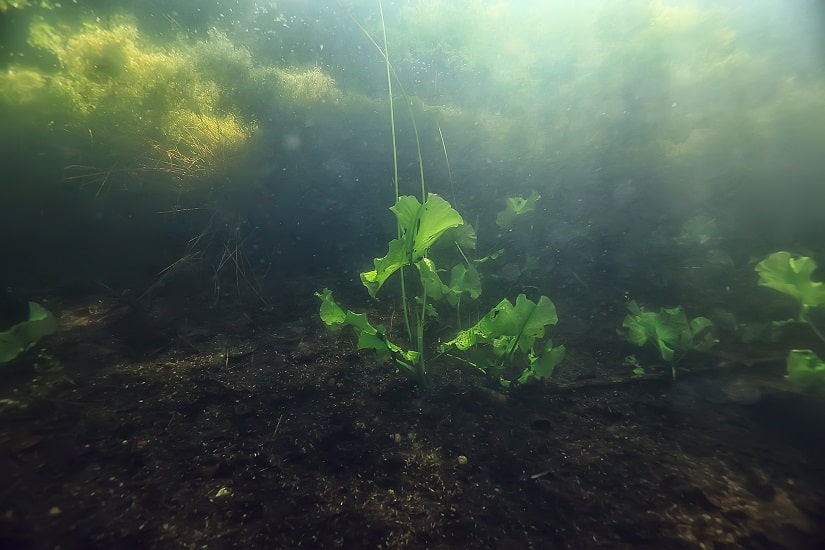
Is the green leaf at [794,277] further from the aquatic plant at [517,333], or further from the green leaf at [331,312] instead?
the green leaf at [331,312]

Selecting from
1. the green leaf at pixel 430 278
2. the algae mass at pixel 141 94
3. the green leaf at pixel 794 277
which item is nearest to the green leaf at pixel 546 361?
the green leaf at pixel 430 278

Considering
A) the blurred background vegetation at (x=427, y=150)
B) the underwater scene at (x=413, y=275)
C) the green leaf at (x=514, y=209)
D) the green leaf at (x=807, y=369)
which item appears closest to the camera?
the underwater scene at (x=413, y=275)

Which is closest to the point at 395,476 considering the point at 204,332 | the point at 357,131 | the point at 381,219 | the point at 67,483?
the point at 67,483

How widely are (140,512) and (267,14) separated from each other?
5.54 meters

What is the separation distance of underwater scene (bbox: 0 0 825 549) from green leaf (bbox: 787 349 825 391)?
0.06ft

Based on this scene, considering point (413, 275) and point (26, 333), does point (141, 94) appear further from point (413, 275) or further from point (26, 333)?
point (413, 275)

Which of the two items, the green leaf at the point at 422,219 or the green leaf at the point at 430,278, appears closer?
the green leaf at the point at 422,219

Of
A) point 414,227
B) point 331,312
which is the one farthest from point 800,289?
point 331,312

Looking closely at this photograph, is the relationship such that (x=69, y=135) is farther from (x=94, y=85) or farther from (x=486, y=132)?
(x=486, y=132)

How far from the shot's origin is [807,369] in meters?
1.52

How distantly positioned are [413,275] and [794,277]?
6.98 feet

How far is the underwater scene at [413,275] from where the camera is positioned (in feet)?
4.00

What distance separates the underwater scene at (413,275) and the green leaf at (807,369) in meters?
0.02

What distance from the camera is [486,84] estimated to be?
4.53 metres
